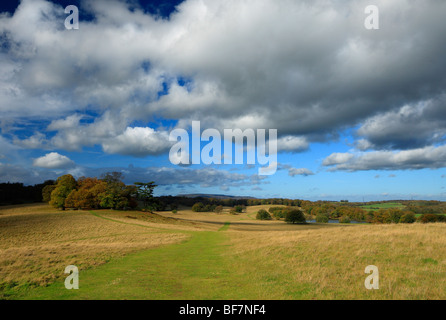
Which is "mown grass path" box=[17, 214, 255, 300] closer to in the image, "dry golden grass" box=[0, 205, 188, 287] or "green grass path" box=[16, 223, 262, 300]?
"green grass path" box=[16, 223, 262, 300]

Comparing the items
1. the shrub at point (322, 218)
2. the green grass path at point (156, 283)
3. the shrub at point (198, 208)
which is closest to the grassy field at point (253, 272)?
the green grass path at point (156, 283)

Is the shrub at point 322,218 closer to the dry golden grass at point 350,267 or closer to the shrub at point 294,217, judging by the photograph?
the shrub at point 294,217

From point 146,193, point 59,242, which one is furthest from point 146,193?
point 59,242

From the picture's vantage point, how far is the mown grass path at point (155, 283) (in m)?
12.0

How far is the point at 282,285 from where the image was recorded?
13062 millimetres

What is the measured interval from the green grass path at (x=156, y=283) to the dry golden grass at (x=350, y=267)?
1.57 m

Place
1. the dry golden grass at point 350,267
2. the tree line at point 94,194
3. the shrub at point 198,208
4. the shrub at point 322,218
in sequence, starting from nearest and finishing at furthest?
the dry golden grass at point 350,267 < the tree line at point 94,194 < the shrub at point 322,218 < the shrub at point 198,208

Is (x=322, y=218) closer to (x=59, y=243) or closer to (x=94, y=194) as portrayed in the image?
(x=94, y=194)

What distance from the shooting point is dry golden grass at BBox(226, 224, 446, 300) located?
1123cm

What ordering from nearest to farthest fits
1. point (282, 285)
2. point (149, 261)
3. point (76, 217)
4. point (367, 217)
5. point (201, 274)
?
point (282, 285) → point (201, 274) → point (149, 261) → point (76, 217) → point (367, 217)

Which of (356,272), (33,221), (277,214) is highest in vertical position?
(356,272)
